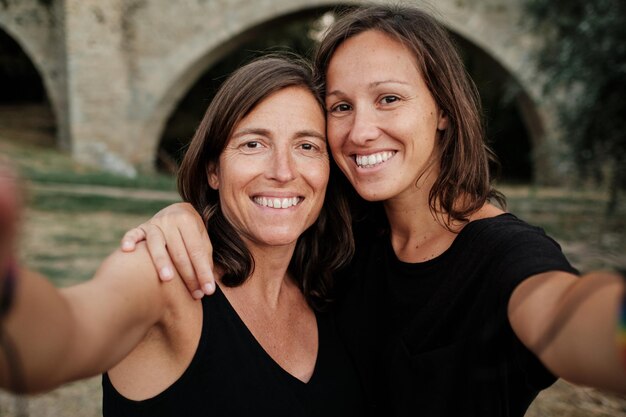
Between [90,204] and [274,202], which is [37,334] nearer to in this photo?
[274,202]

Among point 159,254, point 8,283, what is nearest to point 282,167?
point 159,254

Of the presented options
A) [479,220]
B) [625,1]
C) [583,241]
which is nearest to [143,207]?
[583,241]

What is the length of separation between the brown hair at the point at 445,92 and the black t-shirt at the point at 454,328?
24 centimetres

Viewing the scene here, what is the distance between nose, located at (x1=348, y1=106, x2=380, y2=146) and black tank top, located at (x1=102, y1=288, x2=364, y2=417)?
0.66 meters

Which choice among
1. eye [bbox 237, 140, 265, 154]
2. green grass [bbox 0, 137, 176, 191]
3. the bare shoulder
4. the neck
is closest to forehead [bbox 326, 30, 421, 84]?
eye [bbox 237, 140, 265, 154]

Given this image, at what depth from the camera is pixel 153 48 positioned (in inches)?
493

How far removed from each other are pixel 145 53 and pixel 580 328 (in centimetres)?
1292

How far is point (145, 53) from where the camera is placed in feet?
41.1

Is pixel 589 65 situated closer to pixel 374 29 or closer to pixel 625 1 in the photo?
pixel 625 1

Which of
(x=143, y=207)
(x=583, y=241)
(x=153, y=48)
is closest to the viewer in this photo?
(x=583, y=241)

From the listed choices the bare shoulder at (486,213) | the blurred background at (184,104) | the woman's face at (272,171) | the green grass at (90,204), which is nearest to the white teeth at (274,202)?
the woman's face at (272,171)

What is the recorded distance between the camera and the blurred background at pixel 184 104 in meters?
5.80

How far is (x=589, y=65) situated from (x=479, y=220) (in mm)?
5277

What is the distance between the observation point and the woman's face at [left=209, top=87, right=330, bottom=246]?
178 centimetres
